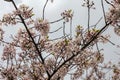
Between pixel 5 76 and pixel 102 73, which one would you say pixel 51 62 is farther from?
pixel 102 73

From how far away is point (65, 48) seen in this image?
11711 millimetres

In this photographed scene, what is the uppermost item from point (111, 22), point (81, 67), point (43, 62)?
point (111, 22)

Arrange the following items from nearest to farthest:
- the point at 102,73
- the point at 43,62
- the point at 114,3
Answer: the point at 114,3 < the point at 43,62 < the point at 102,73

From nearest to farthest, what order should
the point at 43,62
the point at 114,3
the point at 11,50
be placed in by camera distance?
the point at 114,3, the point at 43,62, the point at 11,50

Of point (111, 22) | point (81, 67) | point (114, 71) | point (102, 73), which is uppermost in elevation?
point (111, 22)

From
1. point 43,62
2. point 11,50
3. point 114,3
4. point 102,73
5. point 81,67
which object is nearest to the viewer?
point 114,3

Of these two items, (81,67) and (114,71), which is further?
(114,71)

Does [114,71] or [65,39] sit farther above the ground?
[65,39]

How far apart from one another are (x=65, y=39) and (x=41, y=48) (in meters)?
0.86

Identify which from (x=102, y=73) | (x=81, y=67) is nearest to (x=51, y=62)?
A: (x=81, y=67)

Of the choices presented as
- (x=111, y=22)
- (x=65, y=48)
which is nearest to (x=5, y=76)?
(x=65, y=48)

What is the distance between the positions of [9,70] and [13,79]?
43 cm

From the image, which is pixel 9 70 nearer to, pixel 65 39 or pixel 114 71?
pixel 65 39

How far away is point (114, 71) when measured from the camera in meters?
15.4
